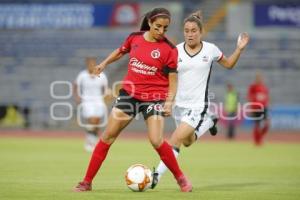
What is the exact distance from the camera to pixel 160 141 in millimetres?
10945

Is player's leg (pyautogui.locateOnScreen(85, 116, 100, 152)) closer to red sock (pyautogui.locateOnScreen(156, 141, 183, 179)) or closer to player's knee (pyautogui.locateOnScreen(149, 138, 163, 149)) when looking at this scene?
red sock (pyautogui.locateOnScreen(156, 141, 183, 179))

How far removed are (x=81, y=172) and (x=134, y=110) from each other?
3.95 m

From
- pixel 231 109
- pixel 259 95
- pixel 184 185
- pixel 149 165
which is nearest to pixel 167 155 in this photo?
pixel 184 185

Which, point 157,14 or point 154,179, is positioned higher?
point 157,14

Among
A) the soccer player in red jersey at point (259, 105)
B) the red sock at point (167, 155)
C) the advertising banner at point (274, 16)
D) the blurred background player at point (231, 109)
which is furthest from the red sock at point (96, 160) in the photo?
the advertising banner at point (274, 16)

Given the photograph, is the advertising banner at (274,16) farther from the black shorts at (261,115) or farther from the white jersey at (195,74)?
the white jersey at (195,74)

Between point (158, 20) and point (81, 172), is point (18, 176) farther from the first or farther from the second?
point (158, 20)

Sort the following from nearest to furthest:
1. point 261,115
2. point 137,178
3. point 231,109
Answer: point 137,178, point 261,115, point 231,109

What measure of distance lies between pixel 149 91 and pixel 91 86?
11.3m

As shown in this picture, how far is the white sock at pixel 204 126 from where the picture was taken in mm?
12234

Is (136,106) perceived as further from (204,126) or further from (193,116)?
(204,126)

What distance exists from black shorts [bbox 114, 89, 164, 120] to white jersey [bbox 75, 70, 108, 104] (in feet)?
36.5

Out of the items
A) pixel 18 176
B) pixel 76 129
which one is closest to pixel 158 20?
pixel 18 176

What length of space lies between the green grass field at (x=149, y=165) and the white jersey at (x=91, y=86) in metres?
1.48
